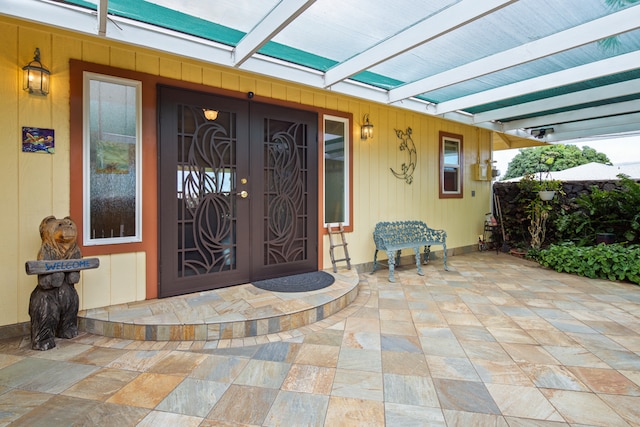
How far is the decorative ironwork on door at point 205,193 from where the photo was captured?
11.2 ft

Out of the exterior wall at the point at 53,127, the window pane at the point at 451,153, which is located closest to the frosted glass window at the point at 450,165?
the window pane at the point at 451,153

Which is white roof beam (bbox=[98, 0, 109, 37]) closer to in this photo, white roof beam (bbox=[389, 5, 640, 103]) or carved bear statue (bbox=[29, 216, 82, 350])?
carved bear statue (bbox=[29, 216, 82, 350])

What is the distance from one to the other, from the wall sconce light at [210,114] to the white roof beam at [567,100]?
4.65 m

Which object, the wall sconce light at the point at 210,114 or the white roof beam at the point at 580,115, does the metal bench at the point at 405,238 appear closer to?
the wall sconce light at the point at 210,114

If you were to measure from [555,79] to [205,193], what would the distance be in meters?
4.34

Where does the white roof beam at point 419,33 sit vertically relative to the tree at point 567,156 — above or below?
below

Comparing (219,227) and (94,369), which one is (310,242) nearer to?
(219,227)

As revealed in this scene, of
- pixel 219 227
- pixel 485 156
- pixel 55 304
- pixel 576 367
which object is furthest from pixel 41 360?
pixel 485 156

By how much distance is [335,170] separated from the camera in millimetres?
4660

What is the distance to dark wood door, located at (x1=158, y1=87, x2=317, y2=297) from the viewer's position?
335 cm

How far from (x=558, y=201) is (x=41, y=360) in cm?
815

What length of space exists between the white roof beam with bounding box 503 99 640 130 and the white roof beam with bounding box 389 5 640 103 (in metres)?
3.04

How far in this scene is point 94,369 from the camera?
2211mm

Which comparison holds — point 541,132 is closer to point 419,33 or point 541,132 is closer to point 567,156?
point 419,33
